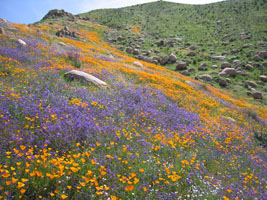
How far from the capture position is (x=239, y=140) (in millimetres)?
8453

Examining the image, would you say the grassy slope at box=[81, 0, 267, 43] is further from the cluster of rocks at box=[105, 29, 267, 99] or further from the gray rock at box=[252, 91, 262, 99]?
the gray rock at box=[252, 91, 262, 99]

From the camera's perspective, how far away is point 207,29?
2333 inches

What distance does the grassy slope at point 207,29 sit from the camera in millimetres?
34938

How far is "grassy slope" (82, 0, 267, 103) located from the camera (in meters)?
34.9

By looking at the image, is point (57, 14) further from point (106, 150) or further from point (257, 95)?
point (106, 150)

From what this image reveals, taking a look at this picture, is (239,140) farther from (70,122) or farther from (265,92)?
(265,92)

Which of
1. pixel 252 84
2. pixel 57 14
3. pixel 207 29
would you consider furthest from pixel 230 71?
pixel 57 14

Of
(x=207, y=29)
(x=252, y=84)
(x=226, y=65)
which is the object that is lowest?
(x=252, y=84)

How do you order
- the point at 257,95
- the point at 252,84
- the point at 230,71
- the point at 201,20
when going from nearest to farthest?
1. the point at 257,95
2. the point at 252,84
3. the point at 230,71
4. the point at 201,20

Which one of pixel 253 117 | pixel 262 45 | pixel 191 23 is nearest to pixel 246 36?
pixel 262 45

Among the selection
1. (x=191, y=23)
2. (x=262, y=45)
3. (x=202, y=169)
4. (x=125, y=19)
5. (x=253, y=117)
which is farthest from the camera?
(x=125, y=19)

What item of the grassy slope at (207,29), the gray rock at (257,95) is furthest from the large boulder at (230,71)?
the gray rock at (257,95)

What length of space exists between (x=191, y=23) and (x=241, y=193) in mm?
72575

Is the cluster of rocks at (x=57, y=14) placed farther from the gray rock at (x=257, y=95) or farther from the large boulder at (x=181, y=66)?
the gray rock at (x=257, y=95)
